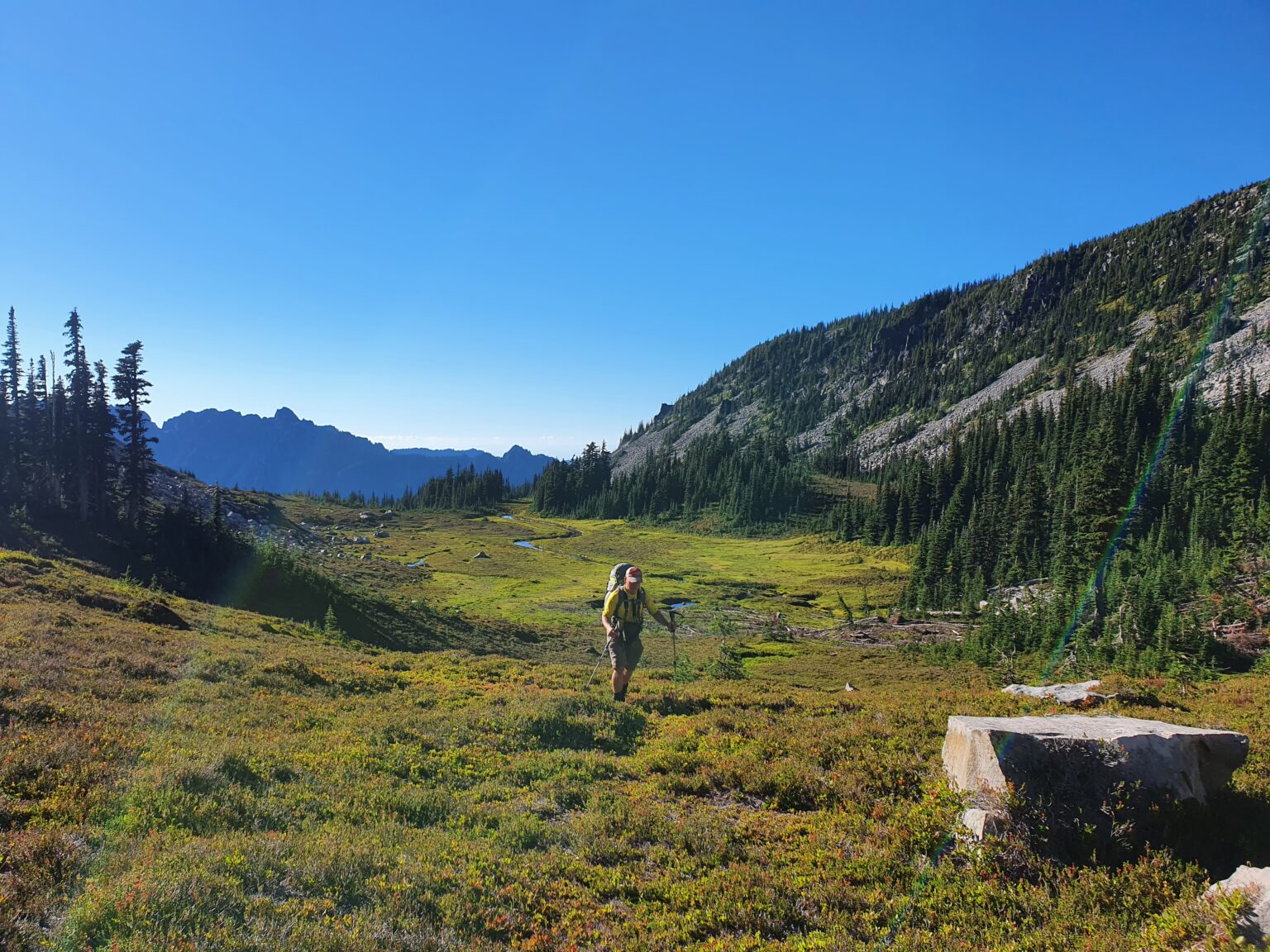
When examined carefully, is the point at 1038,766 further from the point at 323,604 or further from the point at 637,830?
the point at 323,604

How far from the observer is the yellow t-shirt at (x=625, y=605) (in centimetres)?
1550

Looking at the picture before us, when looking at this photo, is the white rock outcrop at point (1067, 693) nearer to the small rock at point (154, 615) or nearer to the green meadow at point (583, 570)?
the small rock at point (154, 615)

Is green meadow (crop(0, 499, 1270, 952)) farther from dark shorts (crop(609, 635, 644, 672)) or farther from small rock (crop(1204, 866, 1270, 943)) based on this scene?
dark shorts (crop(609, 635, 644, 672))

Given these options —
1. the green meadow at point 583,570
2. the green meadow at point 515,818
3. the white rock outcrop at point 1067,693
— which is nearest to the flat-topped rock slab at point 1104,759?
the green meadow at point 515,818

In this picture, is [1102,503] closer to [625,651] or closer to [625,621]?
[625,651]

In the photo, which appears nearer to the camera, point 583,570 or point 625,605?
point 625,605

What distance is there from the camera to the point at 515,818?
29.8 ft

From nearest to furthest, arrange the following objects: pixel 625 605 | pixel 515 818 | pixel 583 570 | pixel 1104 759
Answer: pixel 1104 759 < pixel 515 818 < pixel 625 605 < pixel 583 570

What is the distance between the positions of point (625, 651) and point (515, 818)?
729cm

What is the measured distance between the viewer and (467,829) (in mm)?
8711

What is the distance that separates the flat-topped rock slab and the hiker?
823 cm

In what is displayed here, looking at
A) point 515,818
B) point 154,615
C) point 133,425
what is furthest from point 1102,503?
point 133,425

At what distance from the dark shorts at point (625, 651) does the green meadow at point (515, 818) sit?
3.72 feet

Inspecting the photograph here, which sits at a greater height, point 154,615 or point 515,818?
point 515,818
